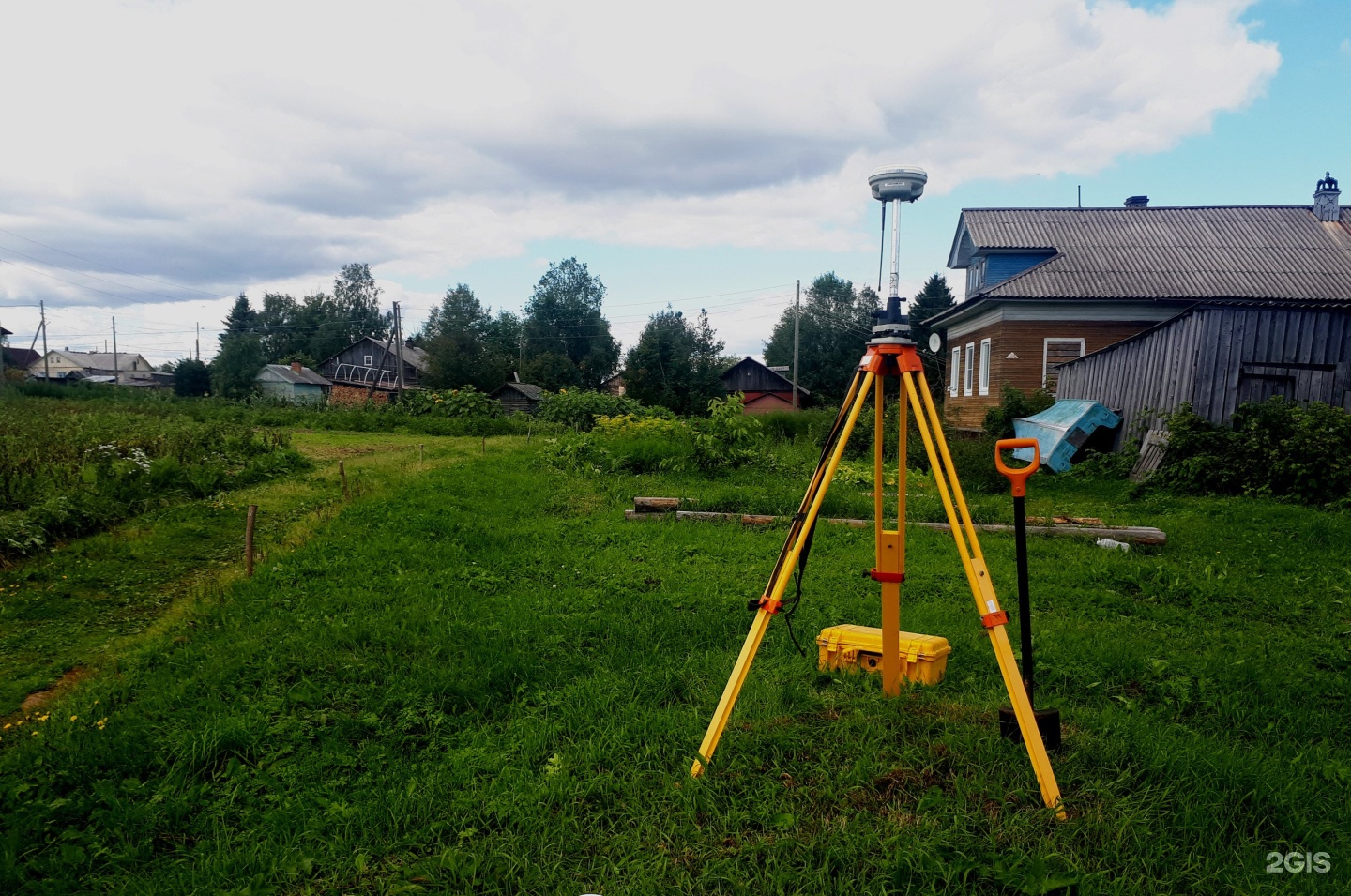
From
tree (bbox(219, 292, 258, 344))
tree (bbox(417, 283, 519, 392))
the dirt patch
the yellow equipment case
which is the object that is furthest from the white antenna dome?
tree (bbox(219, 292, 258, 344))

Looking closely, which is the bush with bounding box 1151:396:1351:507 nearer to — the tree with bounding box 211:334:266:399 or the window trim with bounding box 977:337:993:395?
the window trim with bounding box 977:337:993:395

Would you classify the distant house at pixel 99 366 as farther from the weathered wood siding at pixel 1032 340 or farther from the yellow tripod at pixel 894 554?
the yellow tripod at pixel 894 554

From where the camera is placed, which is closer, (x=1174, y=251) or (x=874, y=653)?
(x=874, y=653)

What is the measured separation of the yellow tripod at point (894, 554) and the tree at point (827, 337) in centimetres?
3720

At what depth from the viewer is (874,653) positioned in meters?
4.28

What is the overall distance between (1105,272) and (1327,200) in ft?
30.1

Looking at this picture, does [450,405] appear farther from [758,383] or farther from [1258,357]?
[1258,357]

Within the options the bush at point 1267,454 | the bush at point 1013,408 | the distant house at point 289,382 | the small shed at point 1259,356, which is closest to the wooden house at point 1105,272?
the bush at point 1013,408

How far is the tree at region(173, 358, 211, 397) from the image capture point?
54344 millimetres

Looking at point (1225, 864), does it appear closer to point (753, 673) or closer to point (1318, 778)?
point (1318, 778)

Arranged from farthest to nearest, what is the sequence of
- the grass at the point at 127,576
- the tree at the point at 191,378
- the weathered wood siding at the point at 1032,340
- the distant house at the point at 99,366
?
the distant house at the point at 99,366 < the tree at the point at 191,378 < the weathered wood siding at the point at 1032,340 < the grass at the point at 127,576

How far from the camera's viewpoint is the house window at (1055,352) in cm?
2112

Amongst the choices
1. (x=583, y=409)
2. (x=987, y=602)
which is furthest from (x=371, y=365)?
(x=987, y=602)

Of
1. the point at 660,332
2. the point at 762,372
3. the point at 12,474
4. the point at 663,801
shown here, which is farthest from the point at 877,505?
the point at 762,372
